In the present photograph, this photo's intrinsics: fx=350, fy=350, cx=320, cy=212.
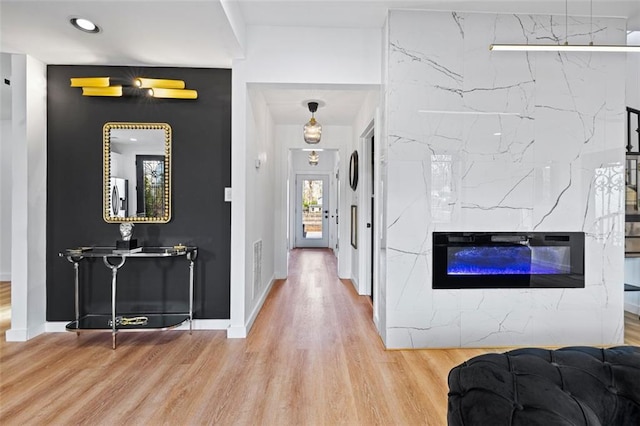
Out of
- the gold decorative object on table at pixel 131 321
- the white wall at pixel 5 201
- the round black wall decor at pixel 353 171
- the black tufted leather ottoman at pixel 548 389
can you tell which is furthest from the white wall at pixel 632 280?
the white wall at pixel 5 201

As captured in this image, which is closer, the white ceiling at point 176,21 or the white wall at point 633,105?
the white ceiling at point 176,21

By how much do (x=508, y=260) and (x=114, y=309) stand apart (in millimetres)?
3386

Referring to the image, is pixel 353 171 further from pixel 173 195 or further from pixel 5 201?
pixel 5 201

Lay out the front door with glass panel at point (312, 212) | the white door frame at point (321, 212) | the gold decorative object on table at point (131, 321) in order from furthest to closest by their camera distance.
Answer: the front door with glass panel at point (312, 212) → the white door frame at point (321, 212) → the gold decorative object on table at point (131, 321)

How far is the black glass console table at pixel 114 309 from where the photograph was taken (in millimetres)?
2971

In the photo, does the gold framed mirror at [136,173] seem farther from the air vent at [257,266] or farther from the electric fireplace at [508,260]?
the electric fireplace at [508,260]

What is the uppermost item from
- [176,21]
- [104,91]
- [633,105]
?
[176,21]

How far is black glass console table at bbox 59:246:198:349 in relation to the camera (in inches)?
117

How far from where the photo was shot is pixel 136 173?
3.31 metres

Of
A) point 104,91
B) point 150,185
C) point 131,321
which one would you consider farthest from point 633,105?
point 131,321

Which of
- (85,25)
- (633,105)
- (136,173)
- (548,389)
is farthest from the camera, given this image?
(633,105)

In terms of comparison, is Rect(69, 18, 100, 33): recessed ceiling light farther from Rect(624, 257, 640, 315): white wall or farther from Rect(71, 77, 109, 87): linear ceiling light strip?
Rect(624, 257, 640, 315): white wall

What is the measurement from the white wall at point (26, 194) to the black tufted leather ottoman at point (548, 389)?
370 centimetres

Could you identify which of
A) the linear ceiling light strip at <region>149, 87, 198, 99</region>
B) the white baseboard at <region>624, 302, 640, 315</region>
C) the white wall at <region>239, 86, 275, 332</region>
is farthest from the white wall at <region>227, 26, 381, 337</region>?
the white baseboard at <region>624, 302, 640, 315</region>
